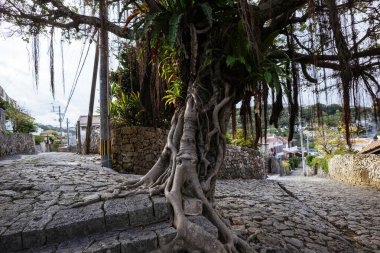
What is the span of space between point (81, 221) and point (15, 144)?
11866 millimetres

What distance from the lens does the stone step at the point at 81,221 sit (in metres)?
2.10

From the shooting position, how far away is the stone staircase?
6.77ft

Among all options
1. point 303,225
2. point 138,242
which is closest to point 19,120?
point 138,242

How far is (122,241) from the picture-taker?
2090mm

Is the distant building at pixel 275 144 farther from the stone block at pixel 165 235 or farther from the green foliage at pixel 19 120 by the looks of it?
the stone block at pixel 165 235

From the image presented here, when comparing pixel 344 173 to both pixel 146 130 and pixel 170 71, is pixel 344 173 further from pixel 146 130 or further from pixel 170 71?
pixel 170 71

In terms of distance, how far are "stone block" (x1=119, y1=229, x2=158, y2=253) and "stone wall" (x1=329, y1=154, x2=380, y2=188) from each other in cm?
915

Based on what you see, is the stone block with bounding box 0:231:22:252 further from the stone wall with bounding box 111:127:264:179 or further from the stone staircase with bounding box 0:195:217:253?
the stone wall with bounding box 111:127:264:179

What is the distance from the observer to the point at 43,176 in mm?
4324

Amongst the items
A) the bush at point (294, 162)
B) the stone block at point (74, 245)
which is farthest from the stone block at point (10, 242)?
the bush at point (294, 162)

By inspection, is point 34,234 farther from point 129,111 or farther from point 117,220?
point 129,111

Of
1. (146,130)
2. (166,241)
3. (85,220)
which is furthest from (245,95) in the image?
(146,130)

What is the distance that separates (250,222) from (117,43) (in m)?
4.00

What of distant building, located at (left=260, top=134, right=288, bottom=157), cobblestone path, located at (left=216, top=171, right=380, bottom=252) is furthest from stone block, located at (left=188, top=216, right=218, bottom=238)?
distant building, located at (left=260, top=134, right=288, bottom=157)
